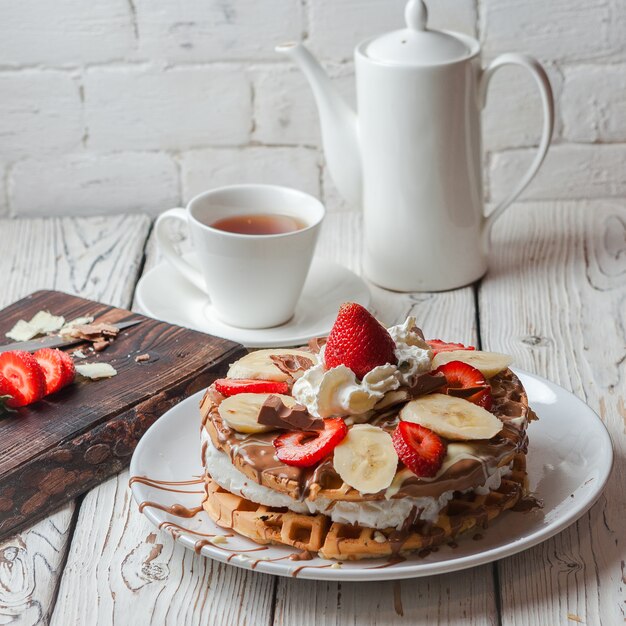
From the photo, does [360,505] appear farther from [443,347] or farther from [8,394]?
[8,394]

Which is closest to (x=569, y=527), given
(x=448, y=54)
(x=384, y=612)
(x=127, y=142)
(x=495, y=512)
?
(x=495, y=512)

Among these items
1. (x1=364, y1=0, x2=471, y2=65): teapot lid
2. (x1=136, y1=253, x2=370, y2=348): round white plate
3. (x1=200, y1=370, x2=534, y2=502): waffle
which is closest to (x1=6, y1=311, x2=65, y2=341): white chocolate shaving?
(x1=136, y1=253, x2=370, y2=348): round white plate

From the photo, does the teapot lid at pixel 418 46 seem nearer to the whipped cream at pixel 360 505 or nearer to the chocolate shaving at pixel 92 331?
the chocolate shaving at pixel 92 331

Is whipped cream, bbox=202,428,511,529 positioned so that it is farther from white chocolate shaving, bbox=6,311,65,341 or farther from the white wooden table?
white chocolate shaving, bbox=6,311,65,341

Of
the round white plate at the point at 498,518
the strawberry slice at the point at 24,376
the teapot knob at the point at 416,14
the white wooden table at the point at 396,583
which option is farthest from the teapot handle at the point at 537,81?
the strawberry slice at the point at 24,376

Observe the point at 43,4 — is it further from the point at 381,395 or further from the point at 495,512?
the point at 495,512

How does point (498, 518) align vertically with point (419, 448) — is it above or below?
below

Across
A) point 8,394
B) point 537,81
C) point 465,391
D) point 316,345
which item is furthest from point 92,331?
point 537,81
